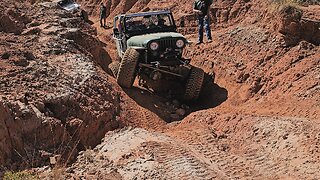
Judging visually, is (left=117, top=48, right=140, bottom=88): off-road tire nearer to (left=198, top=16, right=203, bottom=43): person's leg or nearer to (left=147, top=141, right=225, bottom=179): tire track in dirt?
(left=147, top=141, right=225, bottom=179): tire track in dirt

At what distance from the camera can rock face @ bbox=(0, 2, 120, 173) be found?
733cm

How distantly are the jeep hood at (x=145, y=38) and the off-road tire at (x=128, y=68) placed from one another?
0.23 meters

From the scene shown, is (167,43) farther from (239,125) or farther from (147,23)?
(239,125)

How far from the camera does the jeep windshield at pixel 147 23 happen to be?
1148 centimetres

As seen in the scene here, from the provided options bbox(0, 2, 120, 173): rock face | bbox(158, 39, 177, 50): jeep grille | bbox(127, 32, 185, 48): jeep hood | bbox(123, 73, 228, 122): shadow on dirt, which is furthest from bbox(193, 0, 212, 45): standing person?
bbox(0, 2, 120, 173): rock face

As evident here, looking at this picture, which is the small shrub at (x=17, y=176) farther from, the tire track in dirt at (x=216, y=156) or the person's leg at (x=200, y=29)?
the person's leg at (x=200, y=29)

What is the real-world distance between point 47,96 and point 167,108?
3.15m

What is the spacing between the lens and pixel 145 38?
10.6 metres

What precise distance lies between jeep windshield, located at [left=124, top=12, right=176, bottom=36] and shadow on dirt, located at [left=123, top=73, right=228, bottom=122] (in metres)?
1.46

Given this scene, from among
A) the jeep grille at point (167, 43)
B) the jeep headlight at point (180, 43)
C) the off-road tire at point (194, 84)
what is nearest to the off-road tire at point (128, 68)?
the jeep grille at point (167, 43)

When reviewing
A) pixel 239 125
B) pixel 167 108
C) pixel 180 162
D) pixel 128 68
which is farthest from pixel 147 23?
pixel 180 162

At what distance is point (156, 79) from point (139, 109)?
0.91m

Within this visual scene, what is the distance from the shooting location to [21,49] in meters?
10.2

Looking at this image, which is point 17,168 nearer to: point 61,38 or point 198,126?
point 198,126
